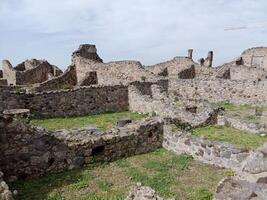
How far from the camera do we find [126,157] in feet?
40.3

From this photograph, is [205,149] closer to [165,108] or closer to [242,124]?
[242,124]

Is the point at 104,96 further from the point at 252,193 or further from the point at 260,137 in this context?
the point at 252,193

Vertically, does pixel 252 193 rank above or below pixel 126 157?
above

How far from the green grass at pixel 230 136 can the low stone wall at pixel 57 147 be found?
299 cm

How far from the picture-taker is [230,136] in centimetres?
1441

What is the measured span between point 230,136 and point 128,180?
18.2 feet

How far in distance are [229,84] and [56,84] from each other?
36.9 ft

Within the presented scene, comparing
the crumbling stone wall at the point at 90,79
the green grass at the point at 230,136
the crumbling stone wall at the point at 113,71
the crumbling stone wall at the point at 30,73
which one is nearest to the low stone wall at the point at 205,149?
the green grass at the point at 230,136

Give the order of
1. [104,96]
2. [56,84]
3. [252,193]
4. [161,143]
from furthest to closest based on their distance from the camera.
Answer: [56,84]
[104,96]
[161,143]
[252,193]

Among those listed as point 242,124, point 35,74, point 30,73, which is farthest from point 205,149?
point 35,74

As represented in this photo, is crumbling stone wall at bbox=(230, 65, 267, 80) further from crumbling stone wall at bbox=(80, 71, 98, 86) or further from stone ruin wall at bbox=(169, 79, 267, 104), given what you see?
crumbling stone wall at bbox=(80, 71, 98, 86)

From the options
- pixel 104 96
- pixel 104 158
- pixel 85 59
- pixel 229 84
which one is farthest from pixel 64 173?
pixel 85 59

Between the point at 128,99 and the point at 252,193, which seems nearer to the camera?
the point at 252,193

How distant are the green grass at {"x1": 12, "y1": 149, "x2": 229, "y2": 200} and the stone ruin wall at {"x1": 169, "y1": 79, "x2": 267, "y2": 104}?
1178cm
